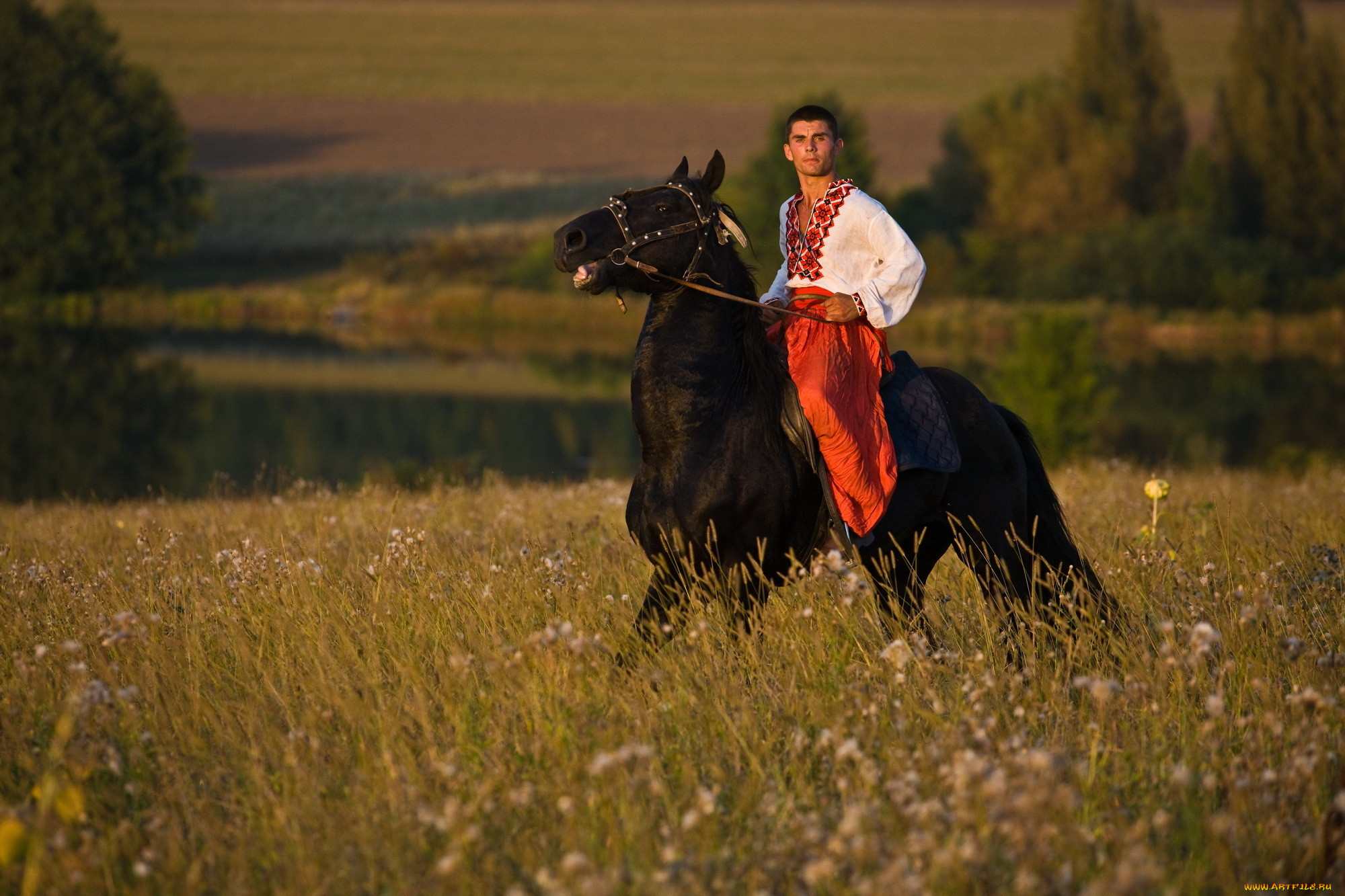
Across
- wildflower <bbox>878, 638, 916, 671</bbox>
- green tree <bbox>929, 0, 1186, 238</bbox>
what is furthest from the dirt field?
wildflower <bbox>878, 638, 916, 671</bbox>

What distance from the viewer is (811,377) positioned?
5.33 metres

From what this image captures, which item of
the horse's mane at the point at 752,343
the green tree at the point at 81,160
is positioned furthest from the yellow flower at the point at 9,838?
the green tree at the point at 81,160

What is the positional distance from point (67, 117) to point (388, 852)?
191 ft

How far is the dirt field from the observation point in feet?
306

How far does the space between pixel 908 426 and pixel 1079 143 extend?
6492 centimetres

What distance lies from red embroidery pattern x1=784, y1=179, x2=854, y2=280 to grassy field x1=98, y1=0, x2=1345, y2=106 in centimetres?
11332

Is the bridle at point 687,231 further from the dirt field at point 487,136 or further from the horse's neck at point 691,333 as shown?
the dirt field at point 487,136

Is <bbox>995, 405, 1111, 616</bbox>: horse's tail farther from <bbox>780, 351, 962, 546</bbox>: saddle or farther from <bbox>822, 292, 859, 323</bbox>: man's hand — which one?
<bbox>822, 292, 859, 323</bbox>: man's hand

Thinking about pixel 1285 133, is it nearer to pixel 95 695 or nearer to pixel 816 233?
pixel 816 233

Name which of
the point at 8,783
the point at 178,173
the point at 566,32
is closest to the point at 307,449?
the point at 8,783

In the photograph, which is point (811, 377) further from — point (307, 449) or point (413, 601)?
point (307, 449)

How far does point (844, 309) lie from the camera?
5.32 metres

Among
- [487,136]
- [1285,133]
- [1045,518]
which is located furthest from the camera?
[487,136]

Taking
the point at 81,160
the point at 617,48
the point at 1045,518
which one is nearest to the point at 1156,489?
the point at 1045,518
